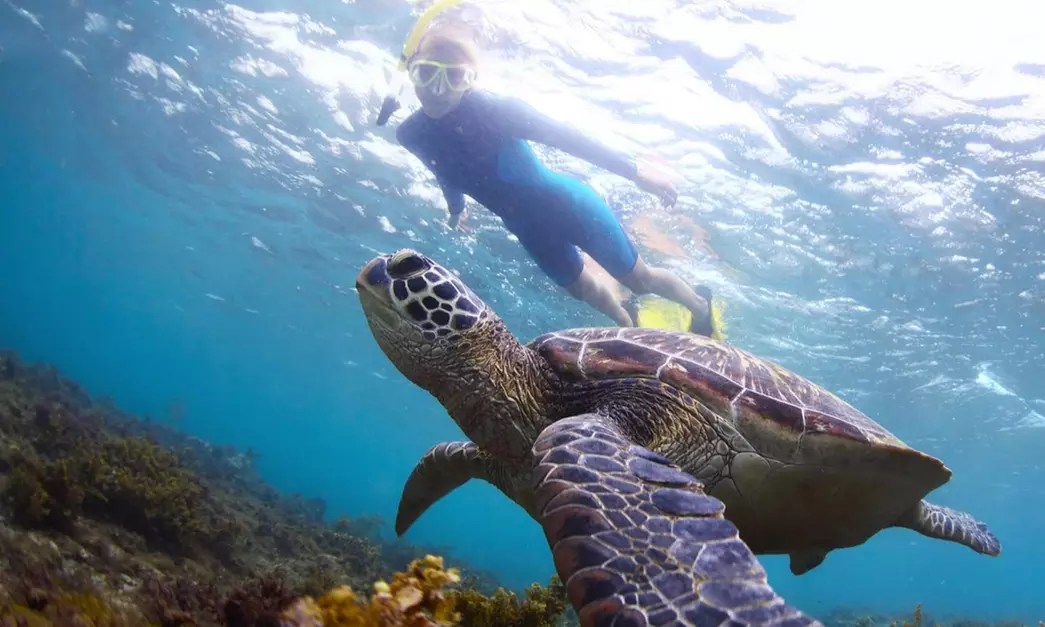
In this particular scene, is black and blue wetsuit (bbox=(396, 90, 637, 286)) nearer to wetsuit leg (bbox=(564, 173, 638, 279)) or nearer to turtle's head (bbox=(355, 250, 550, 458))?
wetsuit leg (bbox=(564, 173, 638, 279))

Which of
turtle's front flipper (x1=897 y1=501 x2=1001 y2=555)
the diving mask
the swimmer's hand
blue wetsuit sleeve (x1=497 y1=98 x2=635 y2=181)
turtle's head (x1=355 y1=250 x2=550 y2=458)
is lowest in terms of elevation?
turtle's head (x1=355 y1=250 x2=550 y2=458)

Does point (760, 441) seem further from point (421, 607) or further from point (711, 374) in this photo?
point (421, 607)

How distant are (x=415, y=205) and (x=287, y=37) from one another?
211 inches

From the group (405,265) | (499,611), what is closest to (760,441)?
(499,611)

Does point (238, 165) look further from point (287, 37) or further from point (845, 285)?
point (845, 285)

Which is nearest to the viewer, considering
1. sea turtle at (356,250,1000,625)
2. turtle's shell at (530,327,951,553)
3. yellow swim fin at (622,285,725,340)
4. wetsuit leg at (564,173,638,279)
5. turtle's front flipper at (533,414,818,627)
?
turtle's front flipper at (533,414,818,627)

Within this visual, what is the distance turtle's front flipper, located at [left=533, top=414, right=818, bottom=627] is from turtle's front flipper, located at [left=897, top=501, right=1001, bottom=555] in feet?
10.2

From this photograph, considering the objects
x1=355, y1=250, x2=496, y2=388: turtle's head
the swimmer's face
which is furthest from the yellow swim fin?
x1=355, y1=250, x2=496, y2=388: turtle's head

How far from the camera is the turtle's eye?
3.05 metres

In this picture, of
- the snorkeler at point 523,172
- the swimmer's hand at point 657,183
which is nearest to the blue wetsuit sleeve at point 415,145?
the snorkeler at point 523,172

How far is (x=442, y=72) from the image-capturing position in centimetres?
673

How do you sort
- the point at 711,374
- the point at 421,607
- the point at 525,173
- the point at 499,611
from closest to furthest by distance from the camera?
the point at 421,607 < the point at 499,611 < the point at 711,374 < the point at 525,173

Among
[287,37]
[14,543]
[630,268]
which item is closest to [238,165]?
[287,37]

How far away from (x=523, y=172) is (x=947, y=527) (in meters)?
5.86
